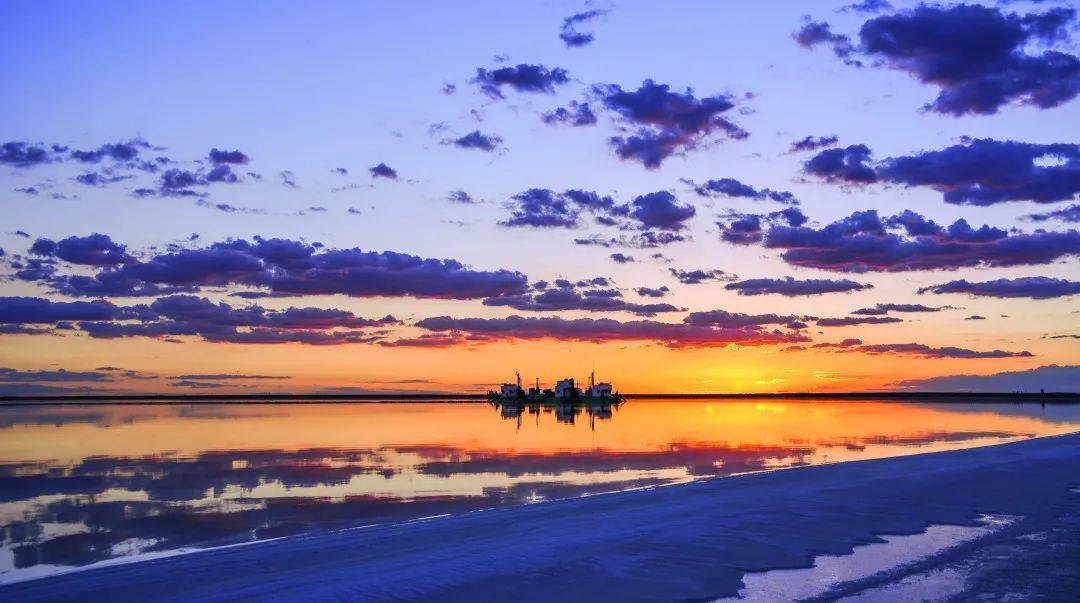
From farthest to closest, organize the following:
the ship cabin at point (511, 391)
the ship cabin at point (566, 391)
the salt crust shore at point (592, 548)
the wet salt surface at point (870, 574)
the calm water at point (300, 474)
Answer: the ship cabin at point (511, 391) → the ship cabin at point (566, 391) → the calm water at point (300, 474) → the salt crust shore at point (592, 548) → the wet salt surface at point (870, 574)

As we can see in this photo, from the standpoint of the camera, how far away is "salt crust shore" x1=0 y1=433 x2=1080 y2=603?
12969mm

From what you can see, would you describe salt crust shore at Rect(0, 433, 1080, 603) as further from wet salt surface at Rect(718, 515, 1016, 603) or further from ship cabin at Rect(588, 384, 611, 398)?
ship cabin at Rect(588, 384, 611, 398)

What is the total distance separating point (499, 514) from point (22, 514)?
12.8 meters

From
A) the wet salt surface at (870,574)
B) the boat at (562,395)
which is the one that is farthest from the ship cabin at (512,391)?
the wet salt surface at (870,574)

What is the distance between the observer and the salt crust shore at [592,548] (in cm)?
1297

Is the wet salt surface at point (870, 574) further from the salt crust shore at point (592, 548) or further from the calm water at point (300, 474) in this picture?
the calm water at point (300, 474)

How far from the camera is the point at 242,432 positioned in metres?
62.9

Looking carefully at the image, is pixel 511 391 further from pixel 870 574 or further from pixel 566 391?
pixel 870 574

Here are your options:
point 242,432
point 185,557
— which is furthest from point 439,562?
point 242,432

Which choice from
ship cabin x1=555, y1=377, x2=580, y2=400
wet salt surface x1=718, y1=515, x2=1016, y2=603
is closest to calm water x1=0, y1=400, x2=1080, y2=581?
wet salt surface x1=718, y1=515, x2=1016, y2=603

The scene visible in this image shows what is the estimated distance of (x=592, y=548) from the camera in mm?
15875

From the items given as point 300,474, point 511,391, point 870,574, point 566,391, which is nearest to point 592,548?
point 870,574

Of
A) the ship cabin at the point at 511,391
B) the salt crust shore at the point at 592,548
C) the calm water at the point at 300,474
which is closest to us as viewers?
the salt crust shore at the point at 592,548

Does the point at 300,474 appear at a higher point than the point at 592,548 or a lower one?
lower
